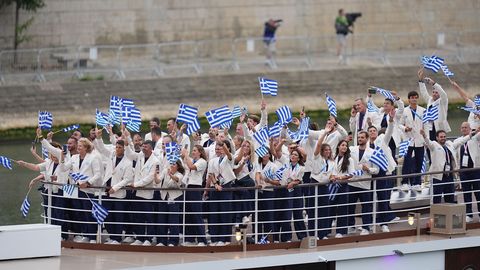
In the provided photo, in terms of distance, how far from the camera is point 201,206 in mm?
20281

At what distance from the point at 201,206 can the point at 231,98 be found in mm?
23568

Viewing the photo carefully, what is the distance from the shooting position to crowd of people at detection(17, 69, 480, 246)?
20.2m

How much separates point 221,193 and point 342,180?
1.47 metres

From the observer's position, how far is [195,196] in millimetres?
20203

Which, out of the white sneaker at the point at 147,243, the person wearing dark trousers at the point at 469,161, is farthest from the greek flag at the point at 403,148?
the white sneaker at the point at 147,243

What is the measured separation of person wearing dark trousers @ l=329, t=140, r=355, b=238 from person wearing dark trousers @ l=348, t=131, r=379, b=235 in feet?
0.33

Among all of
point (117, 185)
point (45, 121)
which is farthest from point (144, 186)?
point (45, 121)

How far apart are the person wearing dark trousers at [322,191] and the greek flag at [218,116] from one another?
1.23 meters

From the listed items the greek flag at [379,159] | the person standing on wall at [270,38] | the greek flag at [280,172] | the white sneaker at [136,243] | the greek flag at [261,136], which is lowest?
the white sneaker at [136,243]

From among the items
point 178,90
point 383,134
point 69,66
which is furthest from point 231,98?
point 383,134

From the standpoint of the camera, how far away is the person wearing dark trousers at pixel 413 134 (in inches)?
915

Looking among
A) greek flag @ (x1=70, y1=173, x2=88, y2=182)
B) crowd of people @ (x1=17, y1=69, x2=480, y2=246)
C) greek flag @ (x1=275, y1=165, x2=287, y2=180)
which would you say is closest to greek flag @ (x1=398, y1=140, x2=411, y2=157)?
crowd of people @ (x1=17, y1=69, x2=480, y2=246)

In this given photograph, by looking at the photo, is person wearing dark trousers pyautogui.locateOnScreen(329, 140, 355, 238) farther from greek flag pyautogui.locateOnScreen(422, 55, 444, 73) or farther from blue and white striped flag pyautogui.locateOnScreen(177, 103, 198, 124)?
greek flag pyautogui.locateOnScreen(422, 55, 444, 73)

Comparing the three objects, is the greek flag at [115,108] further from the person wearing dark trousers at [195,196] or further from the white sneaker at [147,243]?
the white sneaker at [147,243]
